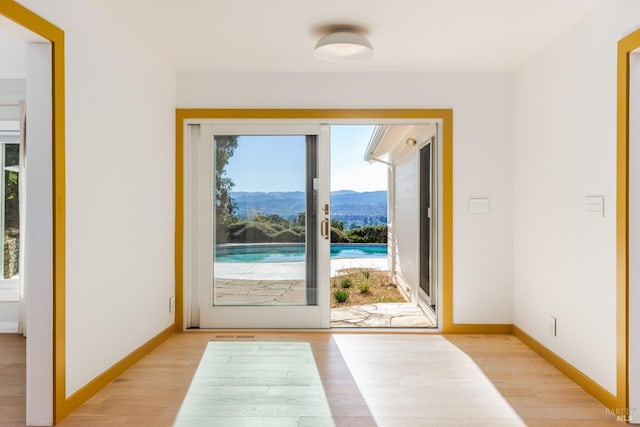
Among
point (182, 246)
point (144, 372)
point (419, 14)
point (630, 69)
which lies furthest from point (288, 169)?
point (630, 69)

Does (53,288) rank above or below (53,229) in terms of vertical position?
below

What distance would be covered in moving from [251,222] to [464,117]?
220 cm

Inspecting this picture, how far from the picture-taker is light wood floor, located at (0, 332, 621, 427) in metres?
2.30

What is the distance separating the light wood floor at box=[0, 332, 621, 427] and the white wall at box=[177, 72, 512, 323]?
476 mm

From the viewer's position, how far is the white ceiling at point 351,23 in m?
2.62

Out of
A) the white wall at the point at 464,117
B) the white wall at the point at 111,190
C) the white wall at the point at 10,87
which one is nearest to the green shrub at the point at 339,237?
the white wall at the point at 464,117

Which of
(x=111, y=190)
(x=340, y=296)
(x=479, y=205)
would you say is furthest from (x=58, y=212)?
(x=340, y=296)

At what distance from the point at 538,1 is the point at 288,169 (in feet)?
7.66

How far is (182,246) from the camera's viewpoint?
3.90 metres

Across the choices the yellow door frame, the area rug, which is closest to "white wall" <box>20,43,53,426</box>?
the yellow door frame

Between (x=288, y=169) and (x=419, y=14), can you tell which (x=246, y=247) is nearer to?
(x=288, y=169)

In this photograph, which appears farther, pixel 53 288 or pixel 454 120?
pixel 454 120

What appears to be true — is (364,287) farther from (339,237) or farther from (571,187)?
(339,237)

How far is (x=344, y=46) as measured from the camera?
2934 millimetres
